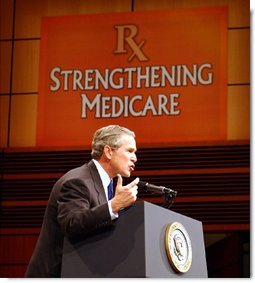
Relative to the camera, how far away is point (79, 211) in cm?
255

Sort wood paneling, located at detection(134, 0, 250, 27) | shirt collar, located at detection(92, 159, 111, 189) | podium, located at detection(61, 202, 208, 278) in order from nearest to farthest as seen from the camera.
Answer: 1. podium, located at detection(61, 202, 208, 278)
2. shirt collar, located at detection(92, 159, 111, 189)
3. wood paneling, located at detection(134, 0, 250, 27)

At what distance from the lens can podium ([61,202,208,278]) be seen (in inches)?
96.3

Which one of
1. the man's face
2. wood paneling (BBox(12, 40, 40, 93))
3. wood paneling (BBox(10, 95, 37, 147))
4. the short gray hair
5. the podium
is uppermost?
wood paneling (BBox(12, 40, 40, 93))

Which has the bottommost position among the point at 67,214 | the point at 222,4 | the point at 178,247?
the point at 178,247

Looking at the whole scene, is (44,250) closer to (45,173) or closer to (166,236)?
(166,236)

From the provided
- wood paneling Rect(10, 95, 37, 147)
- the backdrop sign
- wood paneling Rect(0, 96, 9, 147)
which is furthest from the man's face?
wood paneling Rect(0, 96, 9, 147)

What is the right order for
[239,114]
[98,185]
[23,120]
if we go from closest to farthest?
[98,185] → [239,114] → [23,120]

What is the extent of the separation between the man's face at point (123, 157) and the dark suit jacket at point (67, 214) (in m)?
0.10

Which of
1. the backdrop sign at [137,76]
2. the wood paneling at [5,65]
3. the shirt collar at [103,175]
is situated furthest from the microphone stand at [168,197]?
the wood paneling at [5,65]

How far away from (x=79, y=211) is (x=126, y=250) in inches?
9.4

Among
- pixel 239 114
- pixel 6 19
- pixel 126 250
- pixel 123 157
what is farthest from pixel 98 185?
pixel 6 19

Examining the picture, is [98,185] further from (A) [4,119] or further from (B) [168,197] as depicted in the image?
(A) [4,119]

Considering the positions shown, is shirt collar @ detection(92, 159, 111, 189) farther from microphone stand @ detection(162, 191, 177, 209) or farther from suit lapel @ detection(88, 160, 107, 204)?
microphone stand @ detection(162, 191, 177, 209)

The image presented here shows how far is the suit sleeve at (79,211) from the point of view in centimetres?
248
